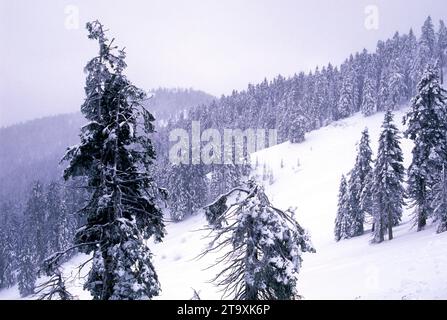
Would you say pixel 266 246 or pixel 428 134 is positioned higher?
pixel 428 134

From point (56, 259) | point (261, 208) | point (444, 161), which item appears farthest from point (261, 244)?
point (444, 161)

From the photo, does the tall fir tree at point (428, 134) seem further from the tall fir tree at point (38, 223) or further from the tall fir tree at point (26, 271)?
the tall fir tree at point (38, 223)

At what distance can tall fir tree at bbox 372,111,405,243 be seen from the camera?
114 ft

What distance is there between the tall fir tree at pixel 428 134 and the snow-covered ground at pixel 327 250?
4.08m

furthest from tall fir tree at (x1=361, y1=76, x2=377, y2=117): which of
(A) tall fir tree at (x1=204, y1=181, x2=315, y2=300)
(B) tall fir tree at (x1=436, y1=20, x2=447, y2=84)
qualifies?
(A) tall fir tree at (x1=204, y1=181, x2=315, y2=300)

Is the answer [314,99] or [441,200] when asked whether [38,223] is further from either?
[314,99]

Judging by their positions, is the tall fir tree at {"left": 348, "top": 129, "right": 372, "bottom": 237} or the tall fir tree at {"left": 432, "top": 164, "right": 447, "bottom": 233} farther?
the tall fir tree at {"left": 348, "top": 129, "right": 372, "bottom": 237}

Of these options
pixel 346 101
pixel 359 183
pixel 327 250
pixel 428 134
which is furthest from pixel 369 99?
pixel 428 134

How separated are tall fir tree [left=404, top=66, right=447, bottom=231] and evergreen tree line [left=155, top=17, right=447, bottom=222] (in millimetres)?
49664

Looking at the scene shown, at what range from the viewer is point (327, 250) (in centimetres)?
4112

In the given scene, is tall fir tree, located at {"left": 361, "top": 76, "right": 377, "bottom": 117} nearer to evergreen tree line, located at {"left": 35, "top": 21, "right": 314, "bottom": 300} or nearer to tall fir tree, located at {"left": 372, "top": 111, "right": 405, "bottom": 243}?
tall fir tree, located at {"left": 372, "top": 111, "right": 405, "bottom": 243}

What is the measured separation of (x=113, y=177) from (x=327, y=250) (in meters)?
35.5
